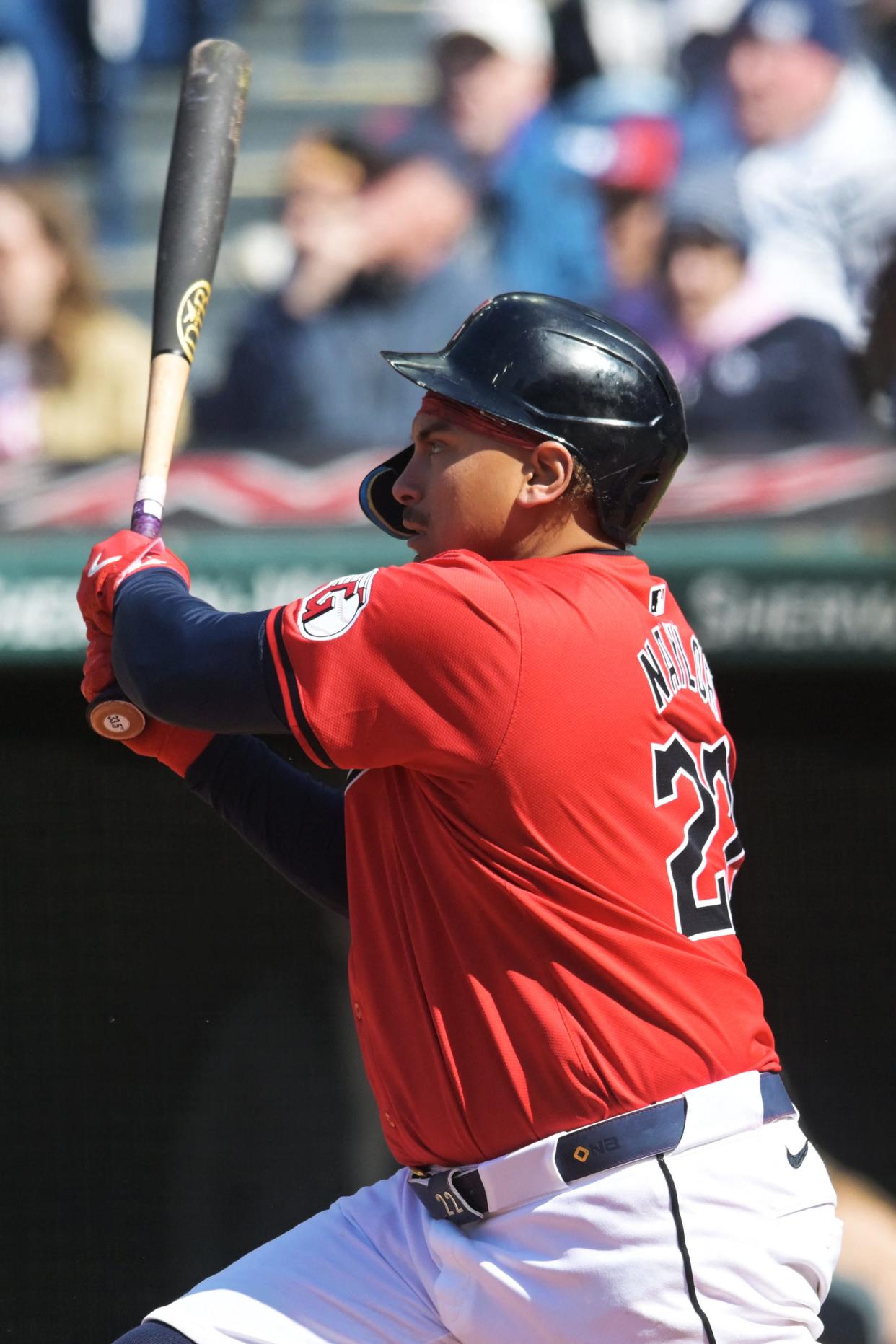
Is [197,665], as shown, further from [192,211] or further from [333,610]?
[192,211]

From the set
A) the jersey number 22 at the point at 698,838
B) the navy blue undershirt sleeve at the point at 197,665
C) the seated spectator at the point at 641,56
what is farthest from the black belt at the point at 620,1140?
the seated spectator at the point at 641,56

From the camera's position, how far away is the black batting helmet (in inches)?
70.2

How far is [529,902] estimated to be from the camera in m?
1.65

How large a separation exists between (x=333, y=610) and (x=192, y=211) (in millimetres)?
901

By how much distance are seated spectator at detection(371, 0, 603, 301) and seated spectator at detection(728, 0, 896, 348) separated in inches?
14.7

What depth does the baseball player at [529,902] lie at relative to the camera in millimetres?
1629

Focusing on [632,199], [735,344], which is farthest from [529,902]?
[632,199]

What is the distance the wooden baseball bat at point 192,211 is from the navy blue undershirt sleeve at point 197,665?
535mm

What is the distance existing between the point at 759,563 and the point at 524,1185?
1.70 m

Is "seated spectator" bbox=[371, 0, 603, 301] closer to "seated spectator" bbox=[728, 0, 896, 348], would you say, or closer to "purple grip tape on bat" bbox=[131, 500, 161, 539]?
"seated spectator" bbox=[728, 0, 896, 348]

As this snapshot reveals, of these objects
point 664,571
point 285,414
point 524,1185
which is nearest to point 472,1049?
point 524,1185

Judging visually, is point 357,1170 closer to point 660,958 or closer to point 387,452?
point 387,452

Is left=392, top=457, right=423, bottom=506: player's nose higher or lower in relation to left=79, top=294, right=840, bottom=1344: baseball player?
higher

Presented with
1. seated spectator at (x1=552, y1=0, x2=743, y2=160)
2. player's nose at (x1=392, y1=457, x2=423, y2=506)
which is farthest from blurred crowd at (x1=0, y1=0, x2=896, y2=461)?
player's nose at (x1=392, y1=457, x2=423, y2=506)
